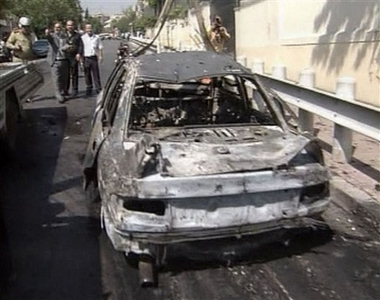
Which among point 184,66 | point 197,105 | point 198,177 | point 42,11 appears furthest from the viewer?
point 42,11

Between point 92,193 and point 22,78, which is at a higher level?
point 22,78

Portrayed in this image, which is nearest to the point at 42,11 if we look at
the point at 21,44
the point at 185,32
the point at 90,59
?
the point at 185,32

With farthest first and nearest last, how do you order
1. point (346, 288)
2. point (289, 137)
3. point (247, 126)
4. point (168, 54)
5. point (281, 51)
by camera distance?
1. point (281, 51)
2. point (168, 54)
3. point (247, 126)
4. point (289, 137)
5. point (346, 288)

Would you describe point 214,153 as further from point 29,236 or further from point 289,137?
point 29,236

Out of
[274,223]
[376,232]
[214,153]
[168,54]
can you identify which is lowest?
[376,232]

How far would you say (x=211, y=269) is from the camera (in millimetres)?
4676

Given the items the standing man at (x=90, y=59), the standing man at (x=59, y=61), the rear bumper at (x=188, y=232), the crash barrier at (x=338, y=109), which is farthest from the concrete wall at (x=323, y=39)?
the standing man at (x=59, y=61)

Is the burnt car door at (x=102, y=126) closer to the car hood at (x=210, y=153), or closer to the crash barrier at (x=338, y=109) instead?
the car hood at (x=210, y=153)

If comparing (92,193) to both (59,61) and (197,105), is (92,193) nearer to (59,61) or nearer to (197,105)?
(197,105)

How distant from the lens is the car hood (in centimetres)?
453

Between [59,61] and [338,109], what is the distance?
29.8ft

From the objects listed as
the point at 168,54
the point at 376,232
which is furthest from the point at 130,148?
the point at 376,232

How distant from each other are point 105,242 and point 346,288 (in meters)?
2.14

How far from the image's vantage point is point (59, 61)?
48.0 feet
